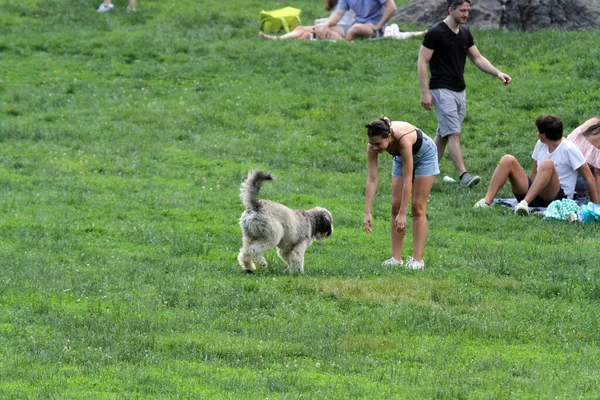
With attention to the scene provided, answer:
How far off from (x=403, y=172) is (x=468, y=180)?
516 cm

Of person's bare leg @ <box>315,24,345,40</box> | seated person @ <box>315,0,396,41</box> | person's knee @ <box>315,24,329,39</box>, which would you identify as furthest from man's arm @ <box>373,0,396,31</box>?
person's knee @ <box>315,24,329,39</box>

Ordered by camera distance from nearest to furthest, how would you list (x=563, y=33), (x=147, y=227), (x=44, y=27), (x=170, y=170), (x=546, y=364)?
(x=546, y=364) < (x=147, y=227) < (x=170, y=170) < (x=563, y=33) < (x=44, y=27)

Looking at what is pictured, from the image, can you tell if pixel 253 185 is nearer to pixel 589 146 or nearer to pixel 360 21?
pixel 589 146

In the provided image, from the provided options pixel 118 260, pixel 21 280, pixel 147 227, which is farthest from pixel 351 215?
pixel 21 280

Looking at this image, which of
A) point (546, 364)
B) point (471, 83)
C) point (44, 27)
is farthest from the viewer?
point (44, 27)

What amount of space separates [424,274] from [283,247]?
1553mm

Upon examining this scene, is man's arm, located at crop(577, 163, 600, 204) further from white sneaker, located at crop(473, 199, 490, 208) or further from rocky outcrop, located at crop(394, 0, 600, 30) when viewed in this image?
rocky outcrop, located at crop(394, 0, 600, 30)

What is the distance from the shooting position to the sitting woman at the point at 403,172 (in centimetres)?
1057

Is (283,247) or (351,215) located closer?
(283,247)

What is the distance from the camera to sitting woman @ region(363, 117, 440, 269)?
10570mm

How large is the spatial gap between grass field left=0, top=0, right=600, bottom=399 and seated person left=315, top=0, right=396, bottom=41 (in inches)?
18.0

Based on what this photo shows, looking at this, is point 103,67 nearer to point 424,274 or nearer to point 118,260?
point 118,260

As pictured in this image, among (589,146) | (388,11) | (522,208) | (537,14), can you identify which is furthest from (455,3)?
(537,14)

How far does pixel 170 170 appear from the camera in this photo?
16562 mm
